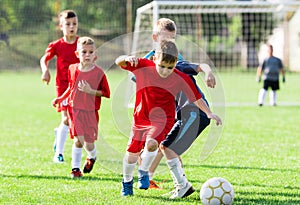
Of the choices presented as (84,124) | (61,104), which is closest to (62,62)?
(61,104)

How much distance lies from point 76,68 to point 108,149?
2.08 meters

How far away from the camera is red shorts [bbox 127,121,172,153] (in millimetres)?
5496

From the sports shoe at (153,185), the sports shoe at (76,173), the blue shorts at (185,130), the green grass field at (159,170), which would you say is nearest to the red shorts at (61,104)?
the green grass field at (159,170)

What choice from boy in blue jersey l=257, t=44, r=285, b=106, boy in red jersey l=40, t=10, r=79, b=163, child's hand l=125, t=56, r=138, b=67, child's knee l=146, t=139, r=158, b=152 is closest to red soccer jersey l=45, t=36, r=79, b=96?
boy in red jersey l=40, t=10, r=79, b=163

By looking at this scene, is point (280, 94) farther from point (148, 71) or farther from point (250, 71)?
point (148, 71)

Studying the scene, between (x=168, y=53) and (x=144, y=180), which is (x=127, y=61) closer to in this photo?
(x=168, y=53)

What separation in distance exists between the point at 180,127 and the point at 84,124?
1.43m

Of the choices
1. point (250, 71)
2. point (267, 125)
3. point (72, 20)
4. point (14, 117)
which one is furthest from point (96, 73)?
point (250, 71)

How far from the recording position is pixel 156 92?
5477 mm

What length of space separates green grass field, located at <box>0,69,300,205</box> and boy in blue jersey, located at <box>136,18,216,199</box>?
20cm

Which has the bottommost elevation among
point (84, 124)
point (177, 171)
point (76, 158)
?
point (76, 158)

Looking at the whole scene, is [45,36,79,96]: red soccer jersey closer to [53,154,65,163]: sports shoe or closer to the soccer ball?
[53,154,65,163]: sports shoe

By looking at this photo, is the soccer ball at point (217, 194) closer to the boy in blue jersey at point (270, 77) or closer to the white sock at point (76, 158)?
the white sock at point (76, 158)

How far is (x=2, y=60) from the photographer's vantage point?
33344 millimetres
